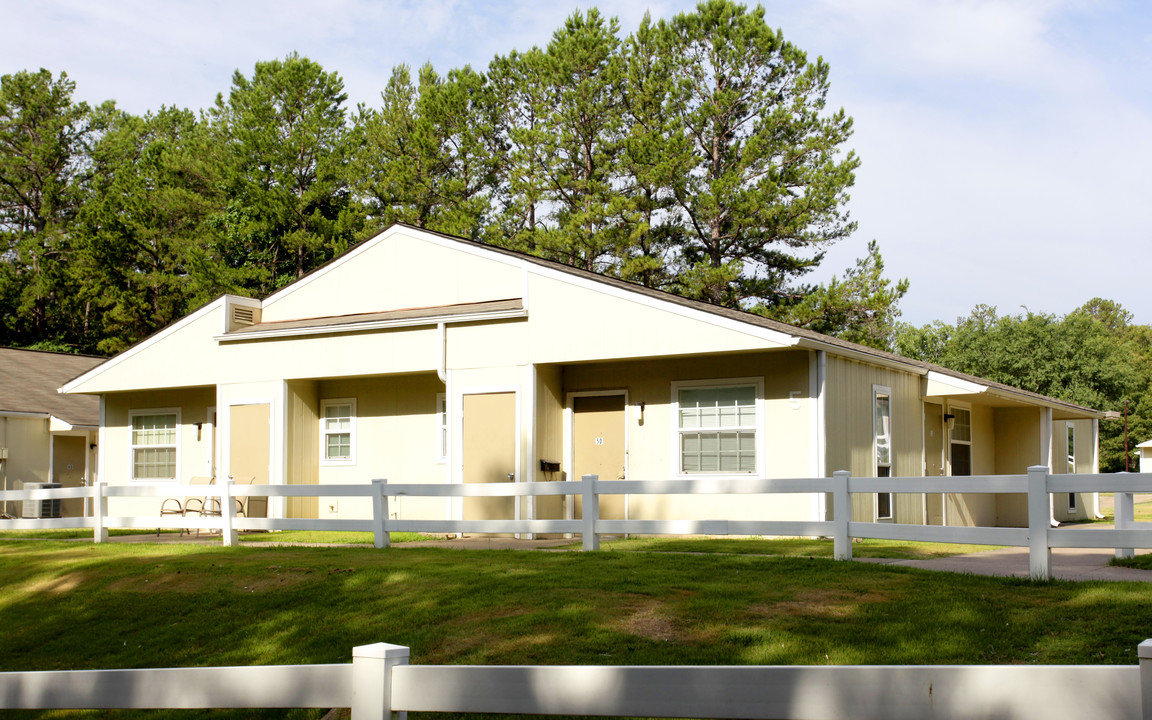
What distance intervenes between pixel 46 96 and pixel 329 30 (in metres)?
37.0

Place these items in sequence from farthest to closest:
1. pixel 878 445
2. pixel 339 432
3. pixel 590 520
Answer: pixel 339 432 < pixel 878 445 < pixel 590 520

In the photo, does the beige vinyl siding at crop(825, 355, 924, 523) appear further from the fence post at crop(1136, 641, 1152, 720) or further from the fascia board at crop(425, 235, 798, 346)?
the fence post at crop(1136, 641, 1152, 720)

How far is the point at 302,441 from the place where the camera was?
18.4 m

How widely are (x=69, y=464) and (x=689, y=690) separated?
27578 millimetres

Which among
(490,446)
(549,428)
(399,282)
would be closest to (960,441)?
(549,428)

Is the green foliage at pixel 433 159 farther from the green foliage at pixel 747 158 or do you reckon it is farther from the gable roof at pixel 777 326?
the gable roof at pixel 777 326

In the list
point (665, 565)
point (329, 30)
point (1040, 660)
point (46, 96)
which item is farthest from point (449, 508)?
point (46, 96)

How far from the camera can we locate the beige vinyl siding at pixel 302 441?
18.1 m

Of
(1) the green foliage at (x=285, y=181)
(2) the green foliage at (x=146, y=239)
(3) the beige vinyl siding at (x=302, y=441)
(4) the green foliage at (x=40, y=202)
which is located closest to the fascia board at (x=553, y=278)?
(3) the beige vinyl siding at (x=302, y=441)

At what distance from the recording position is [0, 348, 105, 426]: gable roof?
85.7 ft

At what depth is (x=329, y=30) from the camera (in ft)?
63.0

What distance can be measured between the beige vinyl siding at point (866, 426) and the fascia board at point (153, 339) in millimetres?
10034

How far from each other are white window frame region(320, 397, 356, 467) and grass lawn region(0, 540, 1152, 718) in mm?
6600

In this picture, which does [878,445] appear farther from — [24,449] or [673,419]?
[24,449]
